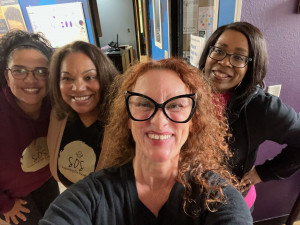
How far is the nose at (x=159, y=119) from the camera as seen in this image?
699mm

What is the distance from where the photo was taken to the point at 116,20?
5.93 m

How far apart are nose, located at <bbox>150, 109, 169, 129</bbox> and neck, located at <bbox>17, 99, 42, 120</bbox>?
0.94 meters

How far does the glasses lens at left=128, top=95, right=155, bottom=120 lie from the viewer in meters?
0.72

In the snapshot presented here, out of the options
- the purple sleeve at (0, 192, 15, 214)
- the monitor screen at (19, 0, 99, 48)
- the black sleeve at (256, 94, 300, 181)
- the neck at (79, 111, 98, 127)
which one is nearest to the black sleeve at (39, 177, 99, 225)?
the neck at (79, 111, 98, 127)

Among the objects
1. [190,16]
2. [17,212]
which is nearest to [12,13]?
[190,16]

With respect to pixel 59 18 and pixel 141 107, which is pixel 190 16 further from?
pixel 59 18

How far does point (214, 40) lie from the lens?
1.08 m

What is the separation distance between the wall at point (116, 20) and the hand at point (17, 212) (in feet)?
17.3

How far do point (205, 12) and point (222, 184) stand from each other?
148 cm

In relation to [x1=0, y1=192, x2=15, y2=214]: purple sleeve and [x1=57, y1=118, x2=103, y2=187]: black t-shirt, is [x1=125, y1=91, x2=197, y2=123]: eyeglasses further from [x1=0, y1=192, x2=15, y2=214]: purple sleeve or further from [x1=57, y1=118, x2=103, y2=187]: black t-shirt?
[x1=0, y1=192, x2=15, y2=214]: purple sleeve

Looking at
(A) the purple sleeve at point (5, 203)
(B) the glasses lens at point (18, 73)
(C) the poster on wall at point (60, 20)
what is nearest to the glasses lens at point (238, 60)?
(B) the glasses lens at point (18, 73)

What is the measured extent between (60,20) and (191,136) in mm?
3057

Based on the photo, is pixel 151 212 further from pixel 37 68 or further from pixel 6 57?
pixel 6 57

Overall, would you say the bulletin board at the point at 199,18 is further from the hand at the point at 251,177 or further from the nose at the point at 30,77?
the nose at the point at 30,77
